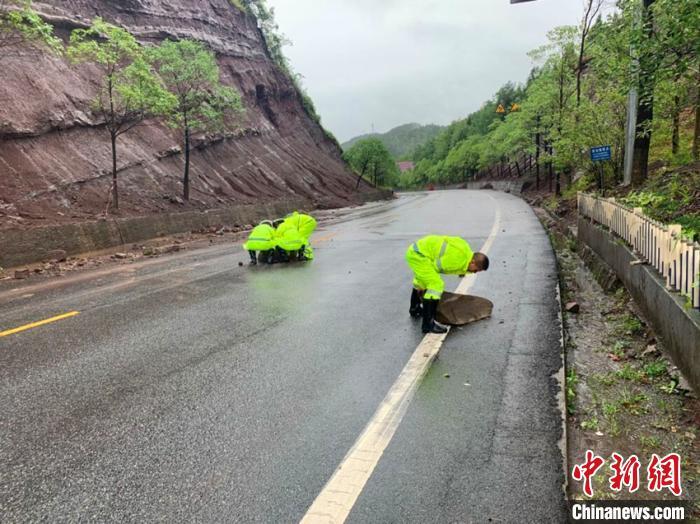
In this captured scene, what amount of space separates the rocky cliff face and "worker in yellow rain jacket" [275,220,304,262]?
877cm

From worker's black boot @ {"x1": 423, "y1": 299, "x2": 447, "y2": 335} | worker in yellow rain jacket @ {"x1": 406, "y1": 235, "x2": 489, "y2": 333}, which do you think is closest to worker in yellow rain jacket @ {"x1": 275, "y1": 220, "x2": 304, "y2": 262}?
worker in yellow rain jacket @ {"x1": 406, "y1": 235, "x2": 489, "y2": 333}

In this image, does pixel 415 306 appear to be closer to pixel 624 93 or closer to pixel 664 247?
pixel 664 247

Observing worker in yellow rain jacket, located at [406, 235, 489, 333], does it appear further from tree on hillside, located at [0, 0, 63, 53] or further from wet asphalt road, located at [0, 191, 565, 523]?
tree on hillside, located at [0, 0, 63, 53]

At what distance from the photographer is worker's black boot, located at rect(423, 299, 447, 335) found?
529 cm

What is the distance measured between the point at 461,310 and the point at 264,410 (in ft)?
9.93

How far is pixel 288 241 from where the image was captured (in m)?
10.3

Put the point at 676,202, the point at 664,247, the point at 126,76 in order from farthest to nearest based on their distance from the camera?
1. the point at 126,76
2. the point at 676,202
3. the point at 664,247

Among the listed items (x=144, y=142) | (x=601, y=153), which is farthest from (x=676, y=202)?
(x=144, y=142)

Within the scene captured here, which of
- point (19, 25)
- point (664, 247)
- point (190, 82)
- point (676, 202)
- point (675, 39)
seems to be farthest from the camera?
point (190, 82)

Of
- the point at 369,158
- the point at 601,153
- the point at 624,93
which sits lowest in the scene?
the point at 601,153

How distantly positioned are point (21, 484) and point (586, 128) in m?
18.7

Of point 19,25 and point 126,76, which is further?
point 126,76

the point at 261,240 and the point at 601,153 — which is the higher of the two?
the point at 601,153

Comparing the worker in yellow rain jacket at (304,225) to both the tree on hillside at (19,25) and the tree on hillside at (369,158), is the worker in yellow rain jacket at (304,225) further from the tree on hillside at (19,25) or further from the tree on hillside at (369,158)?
the tree on hillside at (369,158)
